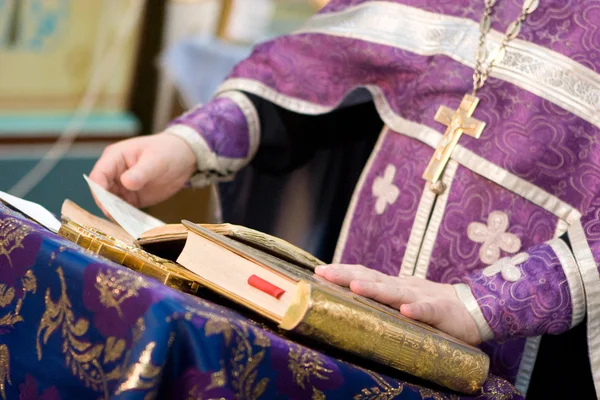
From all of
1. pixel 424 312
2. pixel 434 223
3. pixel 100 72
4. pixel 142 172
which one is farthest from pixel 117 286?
pixel 100 72

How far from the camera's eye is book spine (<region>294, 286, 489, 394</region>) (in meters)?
0.71

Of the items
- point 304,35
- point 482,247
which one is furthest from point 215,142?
point 482,247

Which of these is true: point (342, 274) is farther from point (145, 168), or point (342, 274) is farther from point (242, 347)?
point (145, 168)

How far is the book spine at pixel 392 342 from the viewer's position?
0.71m

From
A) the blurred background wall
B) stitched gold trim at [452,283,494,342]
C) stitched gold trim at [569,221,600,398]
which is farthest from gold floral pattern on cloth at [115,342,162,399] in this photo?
the blurred background wall

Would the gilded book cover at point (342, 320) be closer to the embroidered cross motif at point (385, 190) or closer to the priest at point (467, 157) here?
the priest at point (467, 157)

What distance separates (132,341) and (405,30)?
0.66 meters

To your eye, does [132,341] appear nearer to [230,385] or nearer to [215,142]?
[230,385]

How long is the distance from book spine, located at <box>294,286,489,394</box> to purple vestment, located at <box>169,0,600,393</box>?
13 centimetres

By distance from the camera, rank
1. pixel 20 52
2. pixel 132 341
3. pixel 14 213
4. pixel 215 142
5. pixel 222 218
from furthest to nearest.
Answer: pixel 20 52
pixel 222 218
pixel 215 142
pixel 14 213
pixel 132 341

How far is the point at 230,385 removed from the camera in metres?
0.67

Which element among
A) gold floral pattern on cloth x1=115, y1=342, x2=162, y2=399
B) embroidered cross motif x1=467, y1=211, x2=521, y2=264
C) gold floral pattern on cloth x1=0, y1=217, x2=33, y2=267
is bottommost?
gold floral pattern on cloth x1=115, y1=342, x2=162, y2=399

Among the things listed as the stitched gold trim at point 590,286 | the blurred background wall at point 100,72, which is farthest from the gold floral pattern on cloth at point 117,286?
the blurred background wall at point 100,72

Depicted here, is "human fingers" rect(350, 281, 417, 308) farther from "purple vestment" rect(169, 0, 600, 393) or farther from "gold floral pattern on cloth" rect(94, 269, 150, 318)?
"gold floral pattern on cloth" rect(94, 269, 150, 318)
